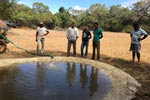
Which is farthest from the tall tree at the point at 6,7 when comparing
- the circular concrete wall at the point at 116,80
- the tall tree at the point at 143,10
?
the circular concrete wall at the point at 116,80

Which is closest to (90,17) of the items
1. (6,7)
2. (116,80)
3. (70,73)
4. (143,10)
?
(143,10)

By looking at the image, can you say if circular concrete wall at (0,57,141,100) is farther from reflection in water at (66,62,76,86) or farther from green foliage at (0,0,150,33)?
green foliage at (0,0,150,33)

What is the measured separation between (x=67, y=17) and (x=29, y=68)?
1839 inches

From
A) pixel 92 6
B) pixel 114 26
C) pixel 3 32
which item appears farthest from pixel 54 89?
pixel 92 6

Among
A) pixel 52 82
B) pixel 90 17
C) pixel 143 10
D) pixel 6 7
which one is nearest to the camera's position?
pixel 52 82

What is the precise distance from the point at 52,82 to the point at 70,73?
1.59 meters

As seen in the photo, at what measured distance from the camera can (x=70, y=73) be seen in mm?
9641

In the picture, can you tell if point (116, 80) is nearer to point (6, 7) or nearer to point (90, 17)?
point (6, 7)

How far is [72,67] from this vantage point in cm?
1070

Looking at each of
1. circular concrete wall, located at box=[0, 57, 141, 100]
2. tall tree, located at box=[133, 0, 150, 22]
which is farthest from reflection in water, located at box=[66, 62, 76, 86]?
tall tree, located at box=[133, 0, 150, 22]

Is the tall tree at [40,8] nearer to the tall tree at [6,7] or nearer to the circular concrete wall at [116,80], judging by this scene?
the tall tree at [6,7]

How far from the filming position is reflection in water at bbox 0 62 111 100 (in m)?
6.83

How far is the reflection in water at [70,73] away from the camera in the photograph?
331 inches

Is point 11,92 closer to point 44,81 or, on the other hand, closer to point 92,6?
point 44,81
